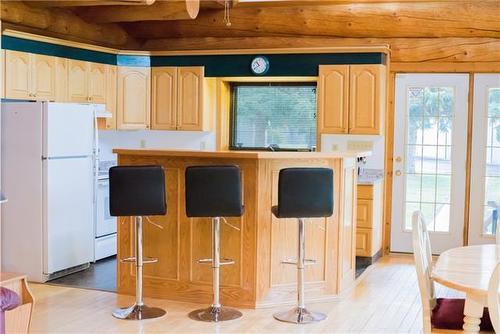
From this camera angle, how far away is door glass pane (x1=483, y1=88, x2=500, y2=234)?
6898mm

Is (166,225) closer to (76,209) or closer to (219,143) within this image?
(76,209)

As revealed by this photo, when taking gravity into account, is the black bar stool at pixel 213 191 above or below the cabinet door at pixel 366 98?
below

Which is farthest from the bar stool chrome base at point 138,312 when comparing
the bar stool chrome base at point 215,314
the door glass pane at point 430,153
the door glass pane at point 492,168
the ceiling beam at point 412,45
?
the door glass pane at point 492,168

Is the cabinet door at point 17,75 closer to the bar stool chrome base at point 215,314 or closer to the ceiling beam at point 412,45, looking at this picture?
the ceiling beam at point 412,45

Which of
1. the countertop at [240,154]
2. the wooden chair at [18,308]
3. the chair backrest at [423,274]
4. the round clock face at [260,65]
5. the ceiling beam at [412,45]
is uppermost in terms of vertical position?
the ceiling beam at [412,45]

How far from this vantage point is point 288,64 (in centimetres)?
719

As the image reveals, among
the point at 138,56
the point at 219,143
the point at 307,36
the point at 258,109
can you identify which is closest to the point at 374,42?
the point at 307,36

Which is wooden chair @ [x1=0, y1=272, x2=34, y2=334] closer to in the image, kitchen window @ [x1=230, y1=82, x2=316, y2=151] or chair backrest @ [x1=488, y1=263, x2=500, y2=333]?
chair backrest @ [x1=488, y1=263, x2=500, y2=333]

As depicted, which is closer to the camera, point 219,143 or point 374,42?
point 374,42

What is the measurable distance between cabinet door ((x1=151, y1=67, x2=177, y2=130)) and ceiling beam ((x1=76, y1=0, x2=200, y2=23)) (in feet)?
2.57

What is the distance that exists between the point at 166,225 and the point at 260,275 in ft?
2.78

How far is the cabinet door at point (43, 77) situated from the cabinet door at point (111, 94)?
844 millimetres

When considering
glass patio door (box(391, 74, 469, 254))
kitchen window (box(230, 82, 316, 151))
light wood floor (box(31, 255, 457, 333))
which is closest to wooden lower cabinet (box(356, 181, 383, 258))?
glass patio door (box(391, 74, 469, 254))

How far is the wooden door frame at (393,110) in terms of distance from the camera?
22.5 feet
